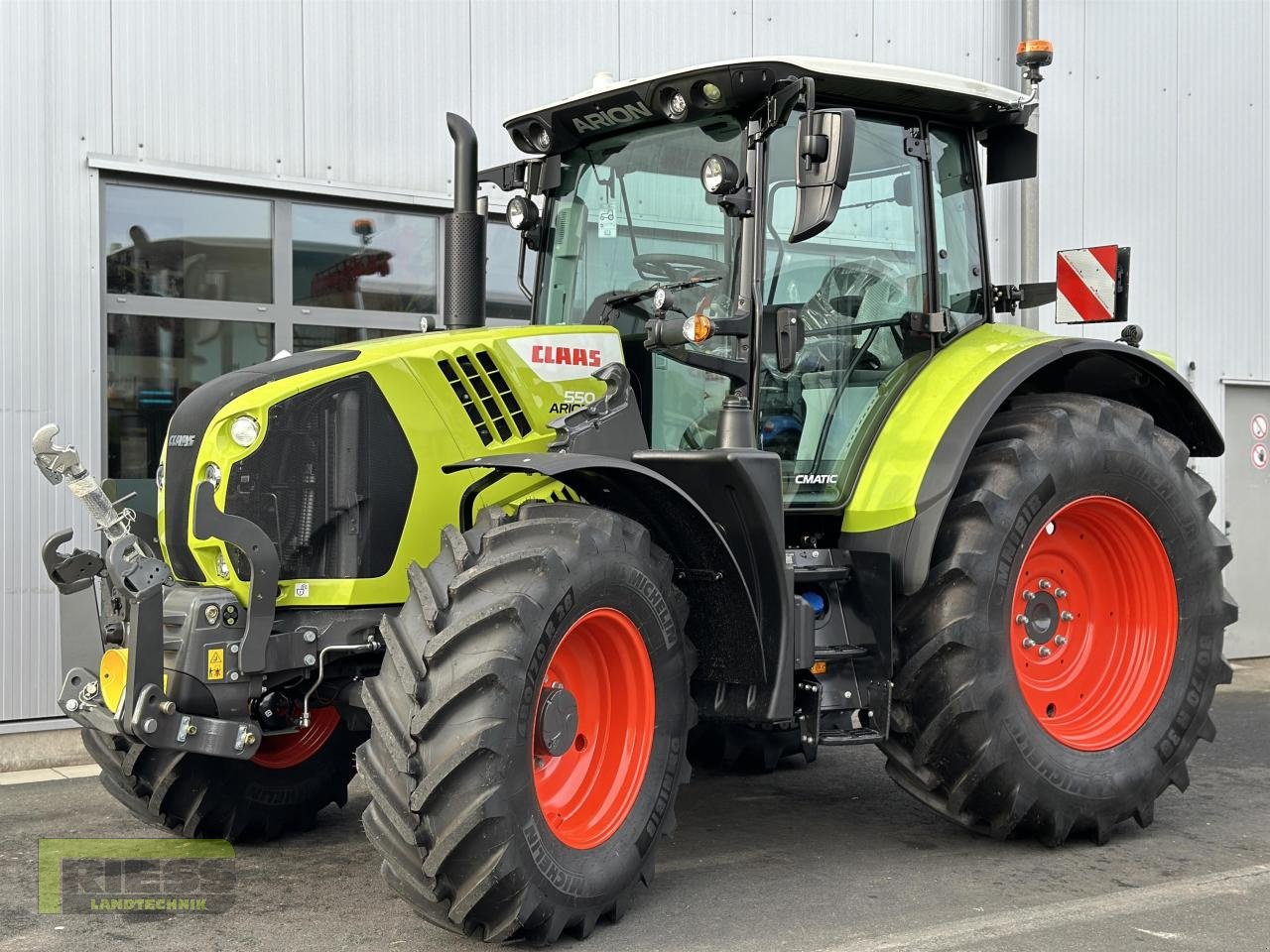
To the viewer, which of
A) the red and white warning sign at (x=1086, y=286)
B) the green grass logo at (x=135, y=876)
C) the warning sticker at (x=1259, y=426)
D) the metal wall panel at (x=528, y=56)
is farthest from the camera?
the warning sticker at (x=1259, y=426)

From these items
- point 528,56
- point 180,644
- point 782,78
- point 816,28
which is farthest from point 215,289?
point 816,28

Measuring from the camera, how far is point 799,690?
501 cm

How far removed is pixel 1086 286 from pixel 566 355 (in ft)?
10.3

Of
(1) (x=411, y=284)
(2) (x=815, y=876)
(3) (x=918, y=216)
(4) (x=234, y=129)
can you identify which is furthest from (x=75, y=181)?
(2) (x=815, y=876)

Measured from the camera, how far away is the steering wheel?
5141 millimetres

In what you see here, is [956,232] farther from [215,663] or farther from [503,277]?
[503,277]

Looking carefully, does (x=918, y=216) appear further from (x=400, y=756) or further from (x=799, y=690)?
(x=400, y=756)

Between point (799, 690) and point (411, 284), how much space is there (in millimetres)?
4517

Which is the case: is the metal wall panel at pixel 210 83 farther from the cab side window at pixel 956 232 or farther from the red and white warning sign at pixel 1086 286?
the red and white warning sign at pixel 1086 286

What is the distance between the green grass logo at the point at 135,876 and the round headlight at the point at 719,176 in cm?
281

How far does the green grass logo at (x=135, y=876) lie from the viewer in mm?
4730

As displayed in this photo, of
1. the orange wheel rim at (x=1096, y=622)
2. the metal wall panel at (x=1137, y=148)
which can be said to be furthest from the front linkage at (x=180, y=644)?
the metal wall panel at (x=1137, y=148)

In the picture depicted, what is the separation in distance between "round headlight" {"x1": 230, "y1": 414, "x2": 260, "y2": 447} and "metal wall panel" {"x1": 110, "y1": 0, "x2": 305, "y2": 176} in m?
3.60

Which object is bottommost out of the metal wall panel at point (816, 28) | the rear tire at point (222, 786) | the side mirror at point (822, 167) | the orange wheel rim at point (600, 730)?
the rear tire at point (222, 786)
